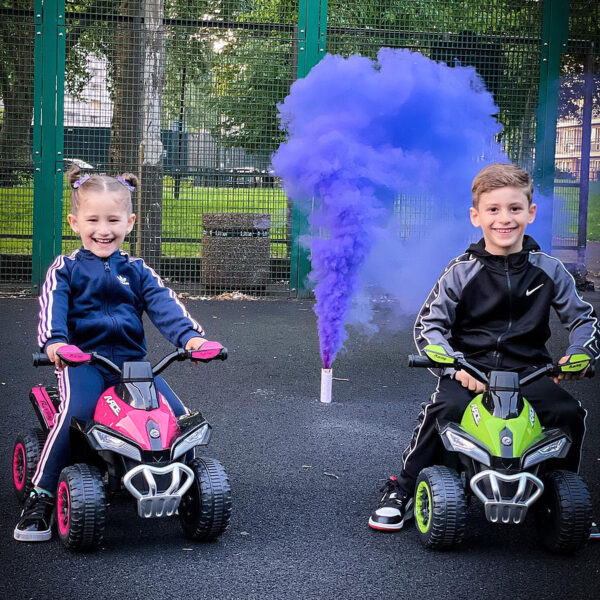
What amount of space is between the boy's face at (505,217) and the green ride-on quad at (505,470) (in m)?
0.57

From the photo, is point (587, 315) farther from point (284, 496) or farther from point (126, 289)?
point (126, 289)

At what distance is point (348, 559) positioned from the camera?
134 inches

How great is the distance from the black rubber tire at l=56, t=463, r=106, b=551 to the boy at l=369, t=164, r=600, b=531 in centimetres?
113

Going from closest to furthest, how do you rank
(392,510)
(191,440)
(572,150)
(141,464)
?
(141,464)
(191,440)
(392,510)
(572,150)

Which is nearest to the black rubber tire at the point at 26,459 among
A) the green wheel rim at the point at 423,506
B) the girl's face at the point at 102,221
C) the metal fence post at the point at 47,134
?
the girl's face at the point at 102,221

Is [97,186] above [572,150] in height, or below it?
below

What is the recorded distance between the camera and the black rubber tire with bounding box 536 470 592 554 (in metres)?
3.34

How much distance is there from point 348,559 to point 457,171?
4.94m

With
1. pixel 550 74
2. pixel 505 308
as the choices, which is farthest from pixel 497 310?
pixel 550 74

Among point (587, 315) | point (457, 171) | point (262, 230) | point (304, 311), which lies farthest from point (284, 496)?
point (262, 230)

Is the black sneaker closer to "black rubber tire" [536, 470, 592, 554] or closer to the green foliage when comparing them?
"black rubber tire" [536, 470, 592, 554]

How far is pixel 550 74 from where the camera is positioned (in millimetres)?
10859

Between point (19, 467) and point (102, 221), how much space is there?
115cm

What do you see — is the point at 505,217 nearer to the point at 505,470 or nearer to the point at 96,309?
the point at 505,470
